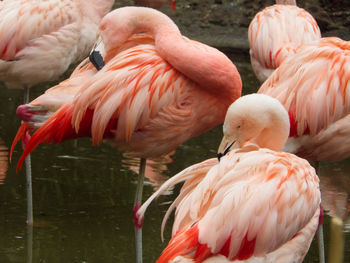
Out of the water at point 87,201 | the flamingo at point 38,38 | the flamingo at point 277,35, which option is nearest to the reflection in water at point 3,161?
the water at point 87,201

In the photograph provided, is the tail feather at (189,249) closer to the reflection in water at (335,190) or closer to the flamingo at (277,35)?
the reflection in water at (335,190)

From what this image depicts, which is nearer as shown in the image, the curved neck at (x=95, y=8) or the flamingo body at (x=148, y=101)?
the flamingo body at (x=148, y=101)

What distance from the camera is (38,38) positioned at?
4.39 metres

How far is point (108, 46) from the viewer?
3.56 m

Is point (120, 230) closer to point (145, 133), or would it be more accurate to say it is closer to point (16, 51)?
point (145, 133)

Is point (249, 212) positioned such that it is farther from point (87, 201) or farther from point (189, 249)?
point (87, 201)

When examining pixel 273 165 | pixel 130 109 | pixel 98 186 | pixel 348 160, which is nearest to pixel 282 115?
pixel 273 165

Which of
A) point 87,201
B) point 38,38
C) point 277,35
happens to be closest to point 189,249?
point 87,201

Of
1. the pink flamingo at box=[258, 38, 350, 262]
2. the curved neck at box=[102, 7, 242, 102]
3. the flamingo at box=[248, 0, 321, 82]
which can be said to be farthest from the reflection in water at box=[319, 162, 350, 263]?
the curved neck at box=[102, 7, 242, 102]

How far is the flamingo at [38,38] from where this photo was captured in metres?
4.34

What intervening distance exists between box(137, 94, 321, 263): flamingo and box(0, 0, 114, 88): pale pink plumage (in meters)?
2.24

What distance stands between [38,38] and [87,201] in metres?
1.19

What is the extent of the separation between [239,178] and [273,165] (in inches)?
5.3

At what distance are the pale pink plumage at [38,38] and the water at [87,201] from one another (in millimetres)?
704
